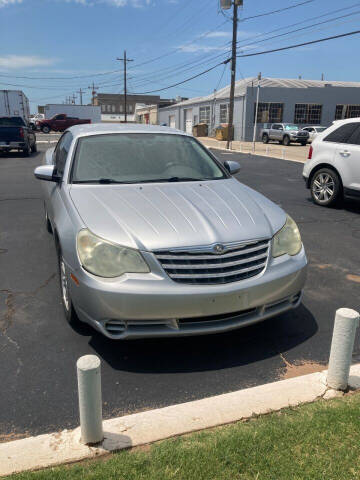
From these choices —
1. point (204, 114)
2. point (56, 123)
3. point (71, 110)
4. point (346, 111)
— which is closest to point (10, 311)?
point (56, 123)

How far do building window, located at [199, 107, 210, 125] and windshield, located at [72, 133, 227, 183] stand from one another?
41449mm

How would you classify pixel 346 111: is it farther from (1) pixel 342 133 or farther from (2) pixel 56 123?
(1) pixel 342 133

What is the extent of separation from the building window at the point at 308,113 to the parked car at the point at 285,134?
691 centimetres

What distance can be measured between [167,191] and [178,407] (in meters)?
1.88

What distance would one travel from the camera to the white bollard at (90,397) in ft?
6.78

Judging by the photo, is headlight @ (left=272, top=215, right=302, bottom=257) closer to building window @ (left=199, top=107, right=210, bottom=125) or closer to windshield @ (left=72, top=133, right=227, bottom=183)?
windshield @ (left=72, top=133, right=227, bottom=183)

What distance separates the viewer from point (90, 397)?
2.11 meters

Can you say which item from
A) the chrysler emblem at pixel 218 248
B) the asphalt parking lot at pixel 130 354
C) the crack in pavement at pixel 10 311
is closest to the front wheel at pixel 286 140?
the asphalt parking lot at pixel 130 354

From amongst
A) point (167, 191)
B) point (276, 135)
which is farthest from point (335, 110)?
point (167, 191)

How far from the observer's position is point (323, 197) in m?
8.52

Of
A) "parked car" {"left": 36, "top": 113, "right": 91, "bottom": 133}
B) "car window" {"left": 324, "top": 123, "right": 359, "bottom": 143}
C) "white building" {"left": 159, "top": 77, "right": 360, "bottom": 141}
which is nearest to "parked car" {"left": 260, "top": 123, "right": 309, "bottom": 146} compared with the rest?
"white building" {"left": 159, "top": 77, "right": 360, "bottom": 141}

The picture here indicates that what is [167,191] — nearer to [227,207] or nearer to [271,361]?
[227,207]

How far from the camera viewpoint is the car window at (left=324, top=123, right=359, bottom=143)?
7753 millimetres

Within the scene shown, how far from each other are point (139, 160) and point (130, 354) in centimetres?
201
